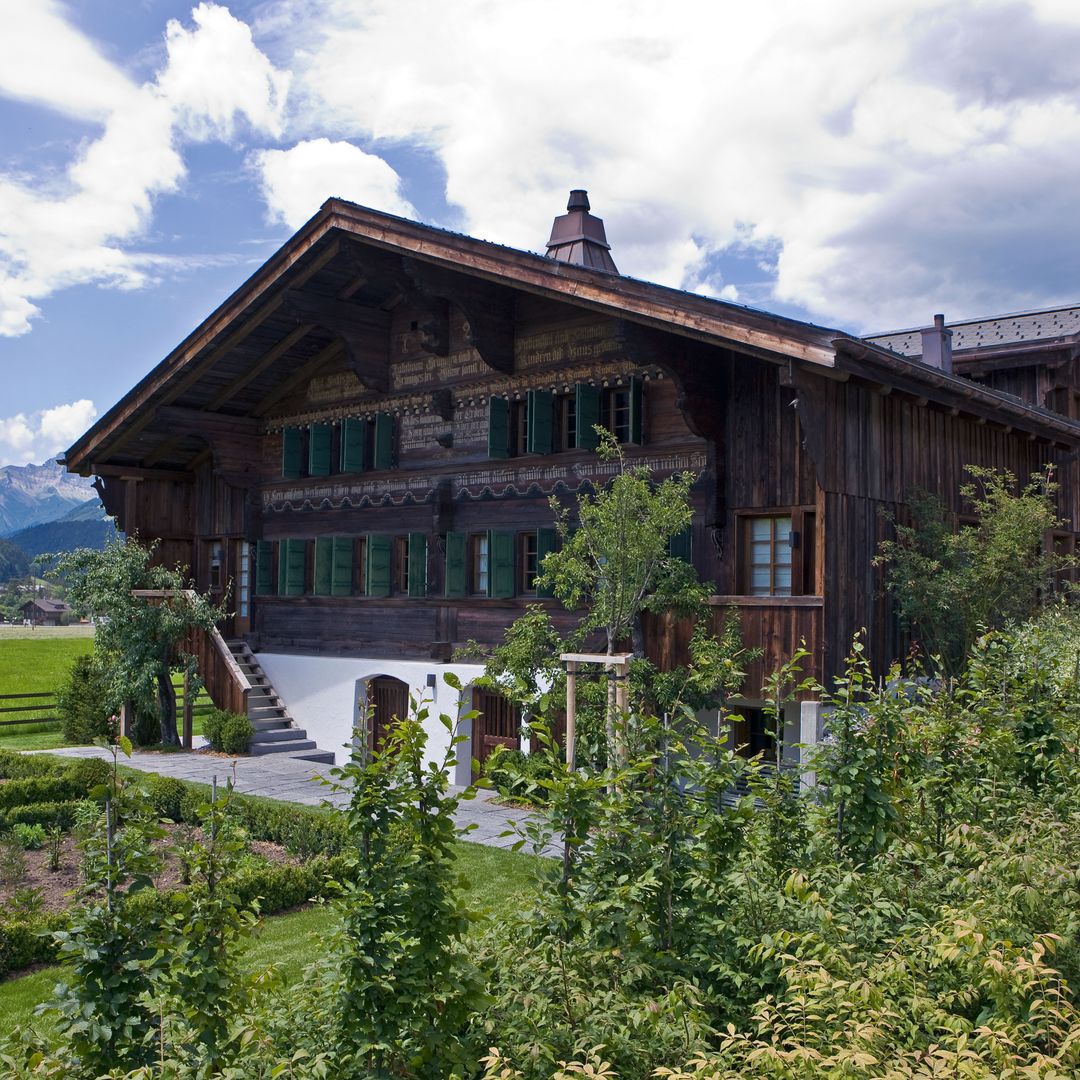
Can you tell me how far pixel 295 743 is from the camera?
66.3 feet

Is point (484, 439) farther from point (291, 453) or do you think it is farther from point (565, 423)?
point (291, 453)

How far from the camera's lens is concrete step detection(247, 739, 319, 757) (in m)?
19.8

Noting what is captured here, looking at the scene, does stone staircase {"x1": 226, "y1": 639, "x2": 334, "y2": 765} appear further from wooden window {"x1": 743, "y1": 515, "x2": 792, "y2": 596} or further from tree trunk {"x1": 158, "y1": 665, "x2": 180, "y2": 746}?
wooden window {"x1": 743, "y1": 515, "x2": 792, "y2": 596}

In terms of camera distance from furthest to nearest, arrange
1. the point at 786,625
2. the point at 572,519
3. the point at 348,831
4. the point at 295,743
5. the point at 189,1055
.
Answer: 1. the point at 295,743
2. the point at 572,519
3. the point at 786,625
4. the point at 348,831
5. the point at 189,1055

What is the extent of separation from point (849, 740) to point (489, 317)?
11696mm

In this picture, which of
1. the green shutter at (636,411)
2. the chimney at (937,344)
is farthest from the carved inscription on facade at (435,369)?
the chimney at (937,344)

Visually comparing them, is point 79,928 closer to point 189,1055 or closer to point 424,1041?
point 189,1055

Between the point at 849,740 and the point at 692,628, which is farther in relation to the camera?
the point at 692,628

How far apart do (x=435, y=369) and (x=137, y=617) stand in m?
7.00

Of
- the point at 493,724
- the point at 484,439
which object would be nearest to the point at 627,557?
the point at 484,439

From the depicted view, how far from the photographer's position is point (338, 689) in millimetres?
20328

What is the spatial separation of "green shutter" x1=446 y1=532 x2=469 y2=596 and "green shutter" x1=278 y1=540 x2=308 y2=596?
13.8 feet

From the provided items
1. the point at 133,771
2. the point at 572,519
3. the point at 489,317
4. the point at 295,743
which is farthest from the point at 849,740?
the point at 295,743

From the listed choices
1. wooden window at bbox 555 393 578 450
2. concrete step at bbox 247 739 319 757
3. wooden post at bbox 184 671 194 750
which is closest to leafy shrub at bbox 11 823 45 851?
concrete step at bbox 247 739 319 757
